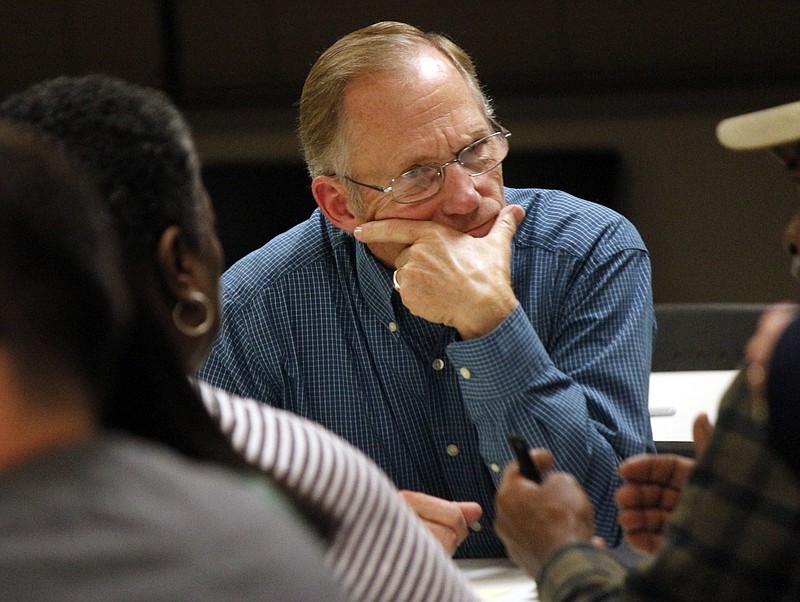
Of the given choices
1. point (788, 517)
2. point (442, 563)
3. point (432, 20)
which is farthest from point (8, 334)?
point (432, 20)

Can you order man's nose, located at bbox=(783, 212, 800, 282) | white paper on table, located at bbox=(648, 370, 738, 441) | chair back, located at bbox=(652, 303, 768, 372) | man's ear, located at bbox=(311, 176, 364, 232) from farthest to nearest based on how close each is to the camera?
1. chair back, located at bbox=(652, 303, 768, 372)
2. white paper on table, located at bbox=(648, 370, 738, 441)
3. man's ear, located at bbox=(311, 176, 364, 232)
4. man's nose, located at bbox=(783, 212, 800, 282)

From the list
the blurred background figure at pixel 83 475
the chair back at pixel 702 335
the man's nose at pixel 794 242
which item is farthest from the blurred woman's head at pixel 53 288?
the chair back at pixel 702 335

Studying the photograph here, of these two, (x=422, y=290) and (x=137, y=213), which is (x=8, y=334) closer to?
(x=137, y=213)

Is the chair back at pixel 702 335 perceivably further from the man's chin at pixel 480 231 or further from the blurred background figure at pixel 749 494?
the blurred background figure at pixel 749 494

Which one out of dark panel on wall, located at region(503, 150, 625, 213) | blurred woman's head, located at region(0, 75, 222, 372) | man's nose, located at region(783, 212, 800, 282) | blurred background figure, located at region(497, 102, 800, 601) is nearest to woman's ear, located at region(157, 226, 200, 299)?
blurred woman's head, located at region(0, 75, 222, 372)

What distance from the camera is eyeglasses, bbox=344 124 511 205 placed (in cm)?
188

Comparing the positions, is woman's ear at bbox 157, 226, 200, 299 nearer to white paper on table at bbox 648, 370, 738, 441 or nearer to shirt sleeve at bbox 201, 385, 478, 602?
shirt sleeve at bbox 201, 385, 478, 602

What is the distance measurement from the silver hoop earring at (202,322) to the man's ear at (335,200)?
1.07m

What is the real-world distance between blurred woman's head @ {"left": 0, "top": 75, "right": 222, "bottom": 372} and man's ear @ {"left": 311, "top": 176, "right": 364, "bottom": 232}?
0.99m

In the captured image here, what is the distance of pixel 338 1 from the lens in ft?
14.8

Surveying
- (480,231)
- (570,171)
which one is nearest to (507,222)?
(480,231)

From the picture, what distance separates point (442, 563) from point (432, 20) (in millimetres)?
3712

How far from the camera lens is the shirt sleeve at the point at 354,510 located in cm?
93

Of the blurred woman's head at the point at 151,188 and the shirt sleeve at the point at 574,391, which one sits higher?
the blurred woman's head at the point at 151,188
